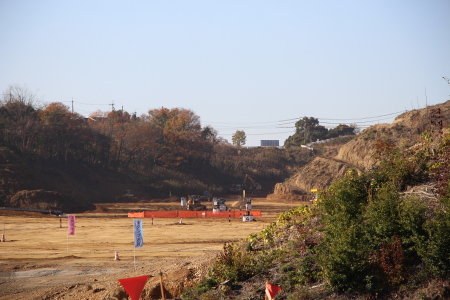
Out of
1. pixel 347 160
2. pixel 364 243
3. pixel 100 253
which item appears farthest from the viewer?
pixel 347 160

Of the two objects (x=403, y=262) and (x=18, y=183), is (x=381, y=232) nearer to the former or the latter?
(x=403, y=262)

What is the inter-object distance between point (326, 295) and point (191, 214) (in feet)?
137

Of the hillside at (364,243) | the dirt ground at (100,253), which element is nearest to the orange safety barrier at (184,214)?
the dirt ground at (100,253)

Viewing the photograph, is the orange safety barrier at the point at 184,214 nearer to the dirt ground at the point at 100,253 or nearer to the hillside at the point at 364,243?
the dirt ground at the point at 100,253

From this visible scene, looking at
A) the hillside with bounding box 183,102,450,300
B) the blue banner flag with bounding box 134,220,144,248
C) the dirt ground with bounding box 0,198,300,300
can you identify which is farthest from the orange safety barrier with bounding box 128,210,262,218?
the hillside with bounding box 183,102,450,300

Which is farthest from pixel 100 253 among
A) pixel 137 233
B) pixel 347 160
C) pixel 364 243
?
pixel 347 160

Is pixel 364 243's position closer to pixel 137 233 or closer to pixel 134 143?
pixel 137 233

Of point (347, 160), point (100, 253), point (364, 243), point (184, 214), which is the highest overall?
point (347, 160)

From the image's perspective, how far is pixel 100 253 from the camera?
1112 inches

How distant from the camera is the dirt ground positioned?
16.8 m

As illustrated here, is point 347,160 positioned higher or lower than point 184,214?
higher

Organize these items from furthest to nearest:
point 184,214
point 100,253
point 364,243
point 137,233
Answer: point 184,214
point 100,253
point 137,233
point 364,243

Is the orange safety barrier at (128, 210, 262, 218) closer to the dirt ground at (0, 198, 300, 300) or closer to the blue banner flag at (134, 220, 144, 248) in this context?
the dirt ground at (0, 198, 300, 300)

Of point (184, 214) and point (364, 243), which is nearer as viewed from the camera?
point (364, 243)
